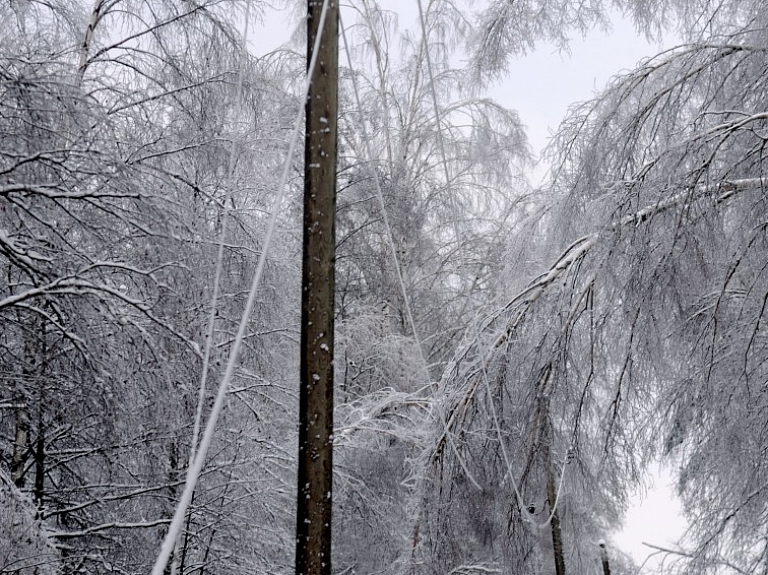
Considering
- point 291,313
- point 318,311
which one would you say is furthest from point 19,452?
point 318,311

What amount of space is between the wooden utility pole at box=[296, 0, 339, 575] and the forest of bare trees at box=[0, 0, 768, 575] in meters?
0.04

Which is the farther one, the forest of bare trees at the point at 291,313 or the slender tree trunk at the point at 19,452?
the slender tree trunk at the point at 19,452

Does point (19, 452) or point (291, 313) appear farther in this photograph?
point (291, 313)

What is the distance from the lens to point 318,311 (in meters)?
3.24

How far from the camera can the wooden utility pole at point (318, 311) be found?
312cm

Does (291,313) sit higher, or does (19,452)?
(291,313)

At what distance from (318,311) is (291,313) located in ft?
13.6

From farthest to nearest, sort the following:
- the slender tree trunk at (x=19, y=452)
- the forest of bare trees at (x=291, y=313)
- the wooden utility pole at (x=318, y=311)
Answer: the slender tree trunk at (x=19, y=452) → the forest of bare trees at (x=291, y=313) → the wooden utility pole at (x=318, y=311)

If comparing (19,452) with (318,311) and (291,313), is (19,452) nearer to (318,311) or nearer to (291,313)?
(291,313)

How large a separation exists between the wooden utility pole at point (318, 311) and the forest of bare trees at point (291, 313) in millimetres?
37

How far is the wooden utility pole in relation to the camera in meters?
3.12

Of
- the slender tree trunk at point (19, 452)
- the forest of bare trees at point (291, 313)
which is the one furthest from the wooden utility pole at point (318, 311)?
the slender tree trunk at point (19, 452)

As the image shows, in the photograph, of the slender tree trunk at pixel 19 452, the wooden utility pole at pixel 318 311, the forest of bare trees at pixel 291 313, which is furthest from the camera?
the slender tree trunk at pixel 19 452

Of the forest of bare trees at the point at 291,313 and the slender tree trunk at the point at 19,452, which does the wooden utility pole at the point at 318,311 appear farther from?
the slender tree trunk at the point at 19,452
